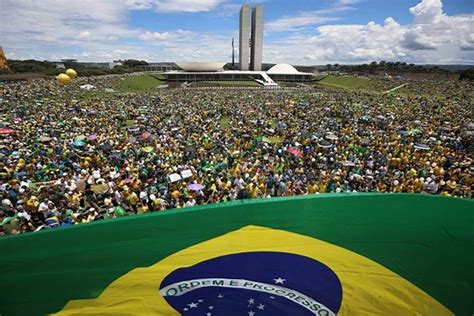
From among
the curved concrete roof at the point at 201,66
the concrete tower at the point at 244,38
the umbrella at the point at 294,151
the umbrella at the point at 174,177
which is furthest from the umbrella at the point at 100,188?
the concrete tower at the point at 244,38

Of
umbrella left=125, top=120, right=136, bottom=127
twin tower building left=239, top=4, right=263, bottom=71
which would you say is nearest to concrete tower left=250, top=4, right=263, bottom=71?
twin tower building left=239, top=4, right=263, bottom=71

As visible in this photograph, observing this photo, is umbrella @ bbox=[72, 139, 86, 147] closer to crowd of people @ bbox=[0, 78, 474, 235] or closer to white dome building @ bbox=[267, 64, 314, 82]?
crowd of people @ bbox=[0, 78, 474, 235]

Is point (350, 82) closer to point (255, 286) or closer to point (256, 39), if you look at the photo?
Answer: point (256, 39)

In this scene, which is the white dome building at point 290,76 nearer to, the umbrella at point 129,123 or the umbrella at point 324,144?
the umbrella at point 129,123

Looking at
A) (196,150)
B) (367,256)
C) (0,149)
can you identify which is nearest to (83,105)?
(0,149)

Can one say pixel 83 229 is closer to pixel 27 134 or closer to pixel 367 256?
pixel 367 256

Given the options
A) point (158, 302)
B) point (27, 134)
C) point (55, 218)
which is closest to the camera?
point (158, 302)
